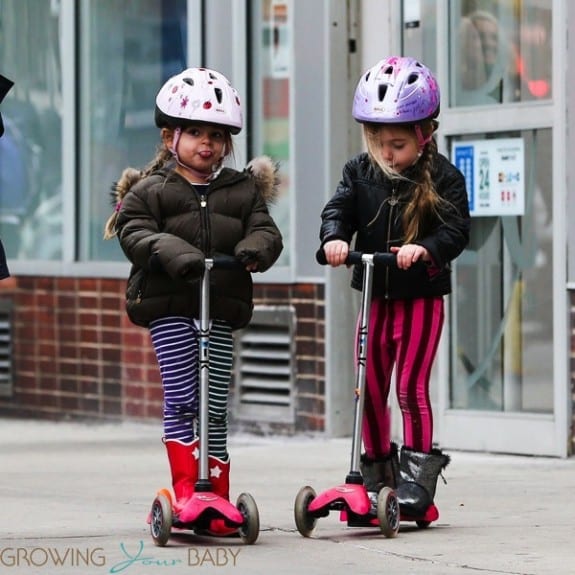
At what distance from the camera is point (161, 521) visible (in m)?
6.46

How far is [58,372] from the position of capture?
12422 mm

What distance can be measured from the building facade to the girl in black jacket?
256 cm

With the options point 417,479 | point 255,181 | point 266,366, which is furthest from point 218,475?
point 266,366

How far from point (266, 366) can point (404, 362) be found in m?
4.00

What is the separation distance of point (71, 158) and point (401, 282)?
5.64 m

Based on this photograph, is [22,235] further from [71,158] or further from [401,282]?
[401,282]

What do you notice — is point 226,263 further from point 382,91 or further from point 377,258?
point 382,91

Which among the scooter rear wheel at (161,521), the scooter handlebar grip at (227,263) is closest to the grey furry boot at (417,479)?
the scooter rear wheel at (161,521)

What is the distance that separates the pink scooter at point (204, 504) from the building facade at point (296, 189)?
10.9ft

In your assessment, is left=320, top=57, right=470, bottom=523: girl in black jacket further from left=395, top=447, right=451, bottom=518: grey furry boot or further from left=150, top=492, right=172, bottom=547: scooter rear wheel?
left=150, top=492, right=172, bottom=547: scooter rear wheel

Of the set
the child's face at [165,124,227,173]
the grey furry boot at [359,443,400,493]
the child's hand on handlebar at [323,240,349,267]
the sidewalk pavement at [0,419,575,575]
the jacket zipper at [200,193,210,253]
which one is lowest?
the sidewalk pavement at [0,419,575,575]

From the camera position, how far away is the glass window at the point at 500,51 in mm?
9672

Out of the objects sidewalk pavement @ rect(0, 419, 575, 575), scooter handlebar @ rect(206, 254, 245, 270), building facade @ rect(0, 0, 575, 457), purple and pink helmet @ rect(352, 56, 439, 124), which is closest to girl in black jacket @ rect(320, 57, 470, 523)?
purple and pink helmet @ rect(352, 56, 439, 124)

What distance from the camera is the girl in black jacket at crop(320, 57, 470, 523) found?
6.96 meters
